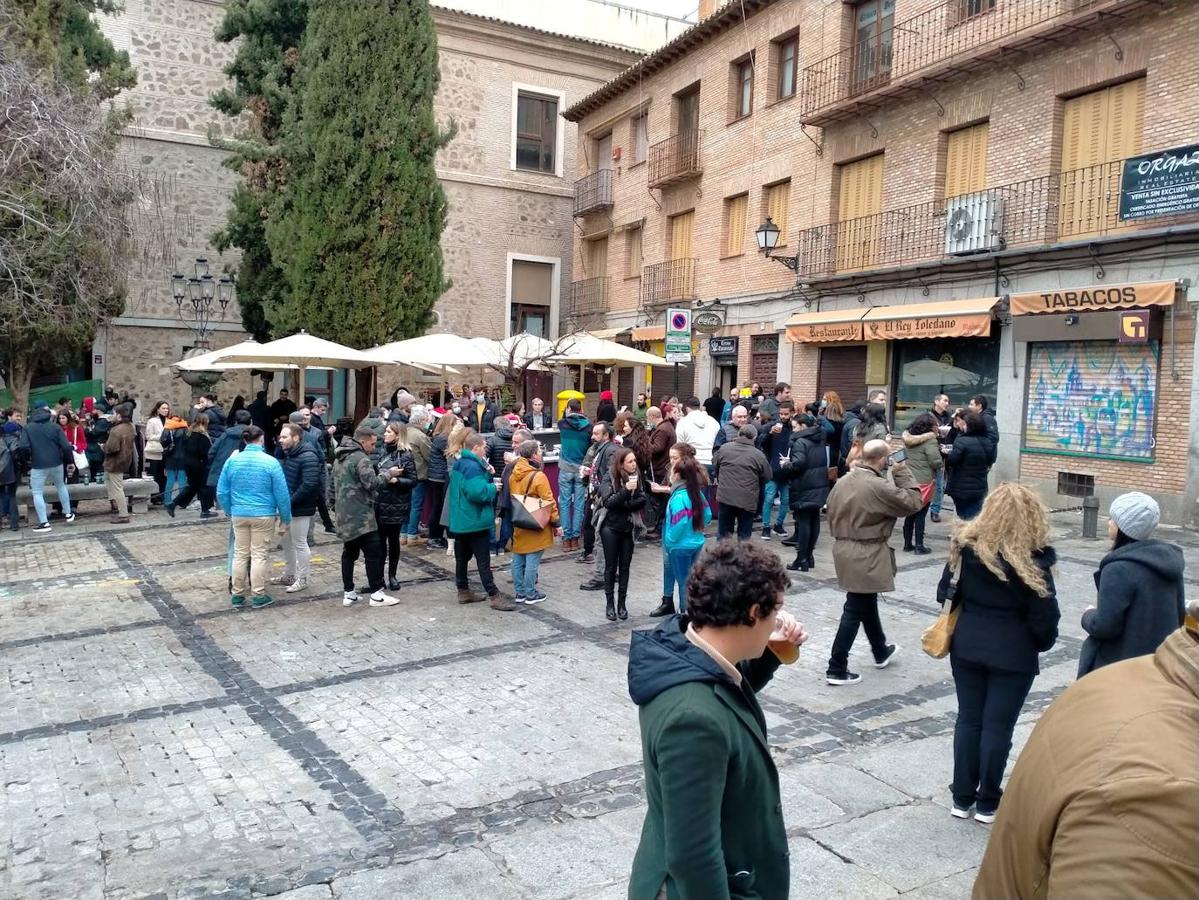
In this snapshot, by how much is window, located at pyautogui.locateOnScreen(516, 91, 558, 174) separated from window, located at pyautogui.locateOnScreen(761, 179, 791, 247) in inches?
379

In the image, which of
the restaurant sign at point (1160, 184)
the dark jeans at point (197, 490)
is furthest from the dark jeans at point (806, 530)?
the dark jeans at point (197, 490)

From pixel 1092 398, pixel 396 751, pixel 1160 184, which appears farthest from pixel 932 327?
pixel 396 751

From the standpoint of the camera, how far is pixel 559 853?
4184 millimetres

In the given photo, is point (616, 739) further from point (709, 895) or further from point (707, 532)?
point (707, 532)

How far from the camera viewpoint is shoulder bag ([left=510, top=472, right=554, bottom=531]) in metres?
8.61

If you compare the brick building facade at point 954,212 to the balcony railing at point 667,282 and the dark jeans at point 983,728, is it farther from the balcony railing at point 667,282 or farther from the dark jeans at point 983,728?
the dark jeans at point 983,728

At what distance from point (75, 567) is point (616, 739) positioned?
7767 millimetres

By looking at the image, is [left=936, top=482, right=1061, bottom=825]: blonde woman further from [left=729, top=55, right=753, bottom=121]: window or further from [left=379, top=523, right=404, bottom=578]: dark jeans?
[left=729, top=55, right=753, bottom=121]: window

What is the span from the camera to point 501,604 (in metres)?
8.64

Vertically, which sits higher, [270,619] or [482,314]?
[482,314]

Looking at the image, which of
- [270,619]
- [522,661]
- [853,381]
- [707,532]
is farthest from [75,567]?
[853,381]

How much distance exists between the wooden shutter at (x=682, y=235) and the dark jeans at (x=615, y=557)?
54.2 ft

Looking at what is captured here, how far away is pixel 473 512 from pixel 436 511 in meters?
3.13

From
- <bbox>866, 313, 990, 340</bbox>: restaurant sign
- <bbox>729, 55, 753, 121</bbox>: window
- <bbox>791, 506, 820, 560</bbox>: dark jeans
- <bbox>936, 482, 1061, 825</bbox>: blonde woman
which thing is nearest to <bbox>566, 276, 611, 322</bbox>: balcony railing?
<bbox>729, 55, 753, 121</bbox>: window
